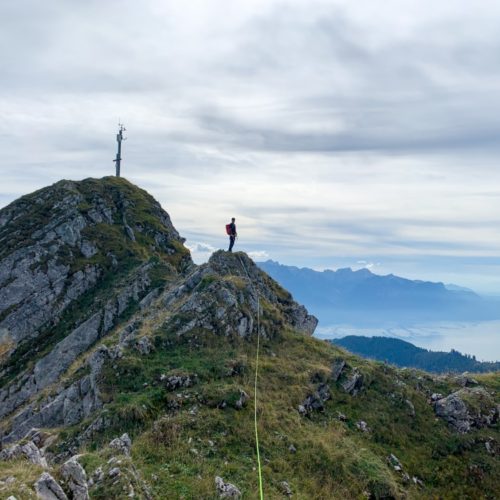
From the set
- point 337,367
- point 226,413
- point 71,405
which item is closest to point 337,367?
point 337,367

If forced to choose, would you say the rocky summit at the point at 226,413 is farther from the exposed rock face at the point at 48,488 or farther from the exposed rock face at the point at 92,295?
the exposed rock face at the point at 92,295

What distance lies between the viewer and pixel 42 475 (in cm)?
1268

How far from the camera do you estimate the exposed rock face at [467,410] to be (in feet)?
86.3

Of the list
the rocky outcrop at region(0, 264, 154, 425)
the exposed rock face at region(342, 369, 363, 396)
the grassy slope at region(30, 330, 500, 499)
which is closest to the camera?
the grassy slope at region(30, 330, 500, 499)

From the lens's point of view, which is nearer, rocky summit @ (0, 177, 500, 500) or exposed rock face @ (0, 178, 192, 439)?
rocky summit @ (0, 177, 500, 500)

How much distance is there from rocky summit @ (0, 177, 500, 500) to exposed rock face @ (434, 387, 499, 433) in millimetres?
81

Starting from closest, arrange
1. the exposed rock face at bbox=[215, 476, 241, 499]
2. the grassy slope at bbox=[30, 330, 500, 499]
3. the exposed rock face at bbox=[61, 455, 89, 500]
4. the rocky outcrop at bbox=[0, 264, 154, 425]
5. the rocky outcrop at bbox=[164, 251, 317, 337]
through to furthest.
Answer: the exposed rock face at bbox=[61, 455, 89, 500], the exposed rock face at bbox=[215, 476, 241, 499], the grassy slope at bbox=[30, 330, 500, 499], the rocky outcrop at bbox=[164, 251, 317, 337], the rocky outcrop at bbox=[0, 264, 154, 425]

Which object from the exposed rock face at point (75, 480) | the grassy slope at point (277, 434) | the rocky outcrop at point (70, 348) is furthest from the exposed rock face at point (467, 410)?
the rocky outcrop at point (70, 348)

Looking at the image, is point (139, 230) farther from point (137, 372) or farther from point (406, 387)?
point (406, 387)

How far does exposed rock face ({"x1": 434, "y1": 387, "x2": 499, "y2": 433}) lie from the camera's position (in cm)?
2630

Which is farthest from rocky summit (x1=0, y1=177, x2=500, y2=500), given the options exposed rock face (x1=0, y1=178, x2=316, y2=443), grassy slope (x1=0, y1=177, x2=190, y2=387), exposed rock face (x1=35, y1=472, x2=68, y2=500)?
grassy slope (x1=0, y1=177, x2=190, y2=387)

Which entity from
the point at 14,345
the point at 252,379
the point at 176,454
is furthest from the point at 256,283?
the point at 14,345

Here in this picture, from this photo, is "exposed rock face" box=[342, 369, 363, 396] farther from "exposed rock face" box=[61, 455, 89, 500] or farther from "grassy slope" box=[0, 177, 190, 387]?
"grassy slope" box=[0, 177, 190, 387]

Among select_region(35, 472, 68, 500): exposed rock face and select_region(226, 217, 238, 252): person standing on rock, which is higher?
select_region(226, 217, 238, 252): person standing on rock
